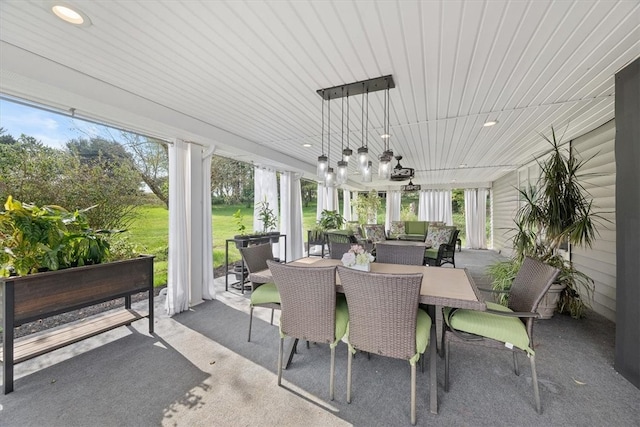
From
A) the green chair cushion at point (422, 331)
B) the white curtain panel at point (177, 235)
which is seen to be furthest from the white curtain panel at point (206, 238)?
the green chair cushion at point (422, 331)

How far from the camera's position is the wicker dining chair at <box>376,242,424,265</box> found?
2.91 metres

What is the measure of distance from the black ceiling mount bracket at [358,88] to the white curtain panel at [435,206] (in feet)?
27.7

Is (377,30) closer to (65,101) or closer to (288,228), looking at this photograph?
(65,101)

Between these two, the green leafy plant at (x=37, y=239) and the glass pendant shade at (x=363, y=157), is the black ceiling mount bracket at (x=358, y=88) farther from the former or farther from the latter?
the green leafy plant at (x=37, y=239)

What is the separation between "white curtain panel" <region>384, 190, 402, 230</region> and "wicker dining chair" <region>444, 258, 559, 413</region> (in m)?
8.32

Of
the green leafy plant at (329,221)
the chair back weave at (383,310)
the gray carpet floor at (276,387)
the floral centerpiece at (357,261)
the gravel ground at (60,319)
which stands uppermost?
the green leafy plant at (329,221)

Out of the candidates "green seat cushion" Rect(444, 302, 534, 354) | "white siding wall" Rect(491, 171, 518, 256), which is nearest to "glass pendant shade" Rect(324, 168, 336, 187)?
"green seat cushion" Rect(444, 302, 534, 354)

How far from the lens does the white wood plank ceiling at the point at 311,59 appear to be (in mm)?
1461

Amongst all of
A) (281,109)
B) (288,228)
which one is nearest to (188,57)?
(281,109)

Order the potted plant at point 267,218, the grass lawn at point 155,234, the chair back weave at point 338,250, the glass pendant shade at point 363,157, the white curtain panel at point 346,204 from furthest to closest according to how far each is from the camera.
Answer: the white curtain panel at point 346,204 < the potted plant at point 267,218 < the grass lawn at point 155,234 < the chair back weave at point 338,250 < the glass pendant shade at point 363,157

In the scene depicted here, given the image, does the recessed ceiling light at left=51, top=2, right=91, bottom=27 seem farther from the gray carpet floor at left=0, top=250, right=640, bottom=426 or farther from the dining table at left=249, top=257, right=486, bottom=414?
the gray carpet floor at left=0, top=250, right=640, bottom=426

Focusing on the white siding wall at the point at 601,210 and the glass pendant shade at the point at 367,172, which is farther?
the white siding wall at the point at 601,210

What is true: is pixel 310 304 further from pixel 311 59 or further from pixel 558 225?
pixel 558 225

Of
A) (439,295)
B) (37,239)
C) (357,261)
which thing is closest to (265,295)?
(357,261)
